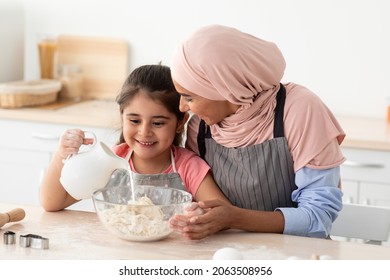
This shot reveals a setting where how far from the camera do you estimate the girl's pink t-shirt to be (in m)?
2.02

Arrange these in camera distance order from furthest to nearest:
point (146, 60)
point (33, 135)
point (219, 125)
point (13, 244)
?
point (146, 60) → point (33, 135) → point (219, 125) → point (13, 244)

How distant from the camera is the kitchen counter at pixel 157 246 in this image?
1.62 meters

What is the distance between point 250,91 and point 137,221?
1.41ft

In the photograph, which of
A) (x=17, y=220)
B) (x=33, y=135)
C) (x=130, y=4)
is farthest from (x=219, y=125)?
(x=130, y=4)

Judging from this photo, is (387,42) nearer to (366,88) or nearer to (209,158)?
(366,88)

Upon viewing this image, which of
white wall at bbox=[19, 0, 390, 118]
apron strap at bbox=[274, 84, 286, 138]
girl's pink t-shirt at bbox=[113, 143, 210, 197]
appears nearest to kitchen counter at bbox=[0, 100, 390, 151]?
white wall at bbox=[19, 0, 390, 118]

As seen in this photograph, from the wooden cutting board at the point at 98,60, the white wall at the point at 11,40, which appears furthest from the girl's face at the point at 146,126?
the white wall at the point at 11,40

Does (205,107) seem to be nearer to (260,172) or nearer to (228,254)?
(260,172)

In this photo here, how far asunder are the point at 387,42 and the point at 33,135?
5.04 ft

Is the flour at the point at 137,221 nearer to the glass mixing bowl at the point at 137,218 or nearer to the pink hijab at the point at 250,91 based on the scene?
the glass mixing bowl at the point at 137,218

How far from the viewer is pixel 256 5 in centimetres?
346

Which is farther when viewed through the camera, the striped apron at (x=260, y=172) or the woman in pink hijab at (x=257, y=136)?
the striped apron at (x=260, y=172)

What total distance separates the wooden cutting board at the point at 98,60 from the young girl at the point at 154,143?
157cm

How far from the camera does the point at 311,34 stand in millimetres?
3414
